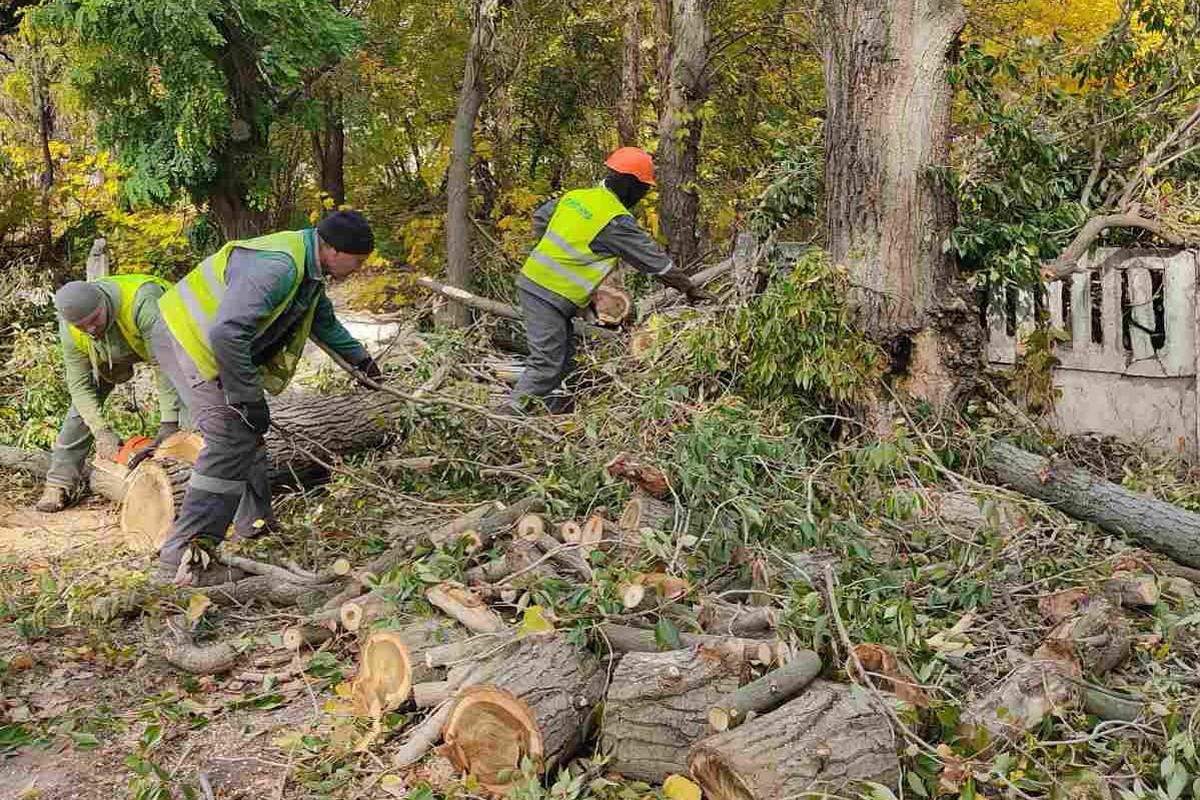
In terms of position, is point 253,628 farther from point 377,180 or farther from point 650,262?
point 377,180

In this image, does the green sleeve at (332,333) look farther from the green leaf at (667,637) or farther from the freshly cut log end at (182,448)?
the green leaf at (667,637)

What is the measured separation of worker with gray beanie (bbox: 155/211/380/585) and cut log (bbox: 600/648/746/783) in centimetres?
215

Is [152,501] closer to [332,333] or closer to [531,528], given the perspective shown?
[332,333]

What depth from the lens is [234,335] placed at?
13.7 ft

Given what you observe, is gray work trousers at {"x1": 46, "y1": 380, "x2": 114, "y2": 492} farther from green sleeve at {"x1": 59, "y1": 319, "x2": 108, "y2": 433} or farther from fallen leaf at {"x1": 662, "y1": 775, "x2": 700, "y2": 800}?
fallen leaf at {"x1": 662, "y1": 775, "x2": 700, "y2": 800}

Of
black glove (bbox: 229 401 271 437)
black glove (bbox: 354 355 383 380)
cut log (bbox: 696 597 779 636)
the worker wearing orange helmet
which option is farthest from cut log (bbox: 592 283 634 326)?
cut log (bbox: 696 597 779 636)

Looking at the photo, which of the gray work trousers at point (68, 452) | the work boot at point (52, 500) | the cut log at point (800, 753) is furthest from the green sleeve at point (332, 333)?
the cut log at point (800, 753)

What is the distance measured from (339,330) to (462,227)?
13.2ft

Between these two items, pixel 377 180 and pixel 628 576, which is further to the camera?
pixel 377 180

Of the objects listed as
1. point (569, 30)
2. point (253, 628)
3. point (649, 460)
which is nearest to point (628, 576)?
point (649, 460)

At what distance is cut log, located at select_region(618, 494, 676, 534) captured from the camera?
4.07m

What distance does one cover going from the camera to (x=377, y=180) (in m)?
13.1

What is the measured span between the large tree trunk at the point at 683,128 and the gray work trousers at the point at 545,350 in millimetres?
3412

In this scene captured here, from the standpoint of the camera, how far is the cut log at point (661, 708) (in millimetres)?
2877
